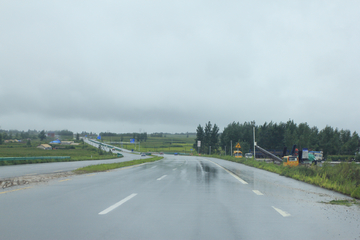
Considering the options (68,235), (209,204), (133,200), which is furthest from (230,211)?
(68,235)

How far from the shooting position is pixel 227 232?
5352 mm

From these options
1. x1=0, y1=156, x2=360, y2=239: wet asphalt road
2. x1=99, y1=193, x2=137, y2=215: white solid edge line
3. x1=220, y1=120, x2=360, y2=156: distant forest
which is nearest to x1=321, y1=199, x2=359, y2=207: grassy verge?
x1=0, y1=156, x2=360, y2=239: wet asphalt road

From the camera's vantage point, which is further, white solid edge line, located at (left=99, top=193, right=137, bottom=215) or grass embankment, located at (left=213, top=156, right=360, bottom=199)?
grass embankment, located at (left=213, top=156, right=360, bottom=199)

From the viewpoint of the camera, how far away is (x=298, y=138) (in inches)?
4906

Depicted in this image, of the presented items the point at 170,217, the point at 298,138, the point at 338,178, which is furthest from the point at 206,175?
the point at 298,138

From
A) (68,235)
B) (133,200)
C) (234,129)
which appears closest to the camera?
(68,235)

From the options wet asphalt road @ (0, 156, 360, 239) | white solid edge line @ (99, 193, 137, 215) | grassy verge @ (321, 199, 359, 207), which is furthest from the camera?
grassy verge @ (321, 199, 359, 207)

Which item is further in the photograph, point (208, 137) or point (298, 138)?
point (208, 137)

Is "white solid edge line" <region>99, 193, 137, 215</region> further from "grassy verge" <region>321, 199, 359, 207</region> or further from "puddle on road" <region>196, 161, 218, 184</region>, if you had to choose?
"grassy verge" <region>321, 199, 359, 207</region>

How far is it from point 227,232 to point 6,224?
4579 mm

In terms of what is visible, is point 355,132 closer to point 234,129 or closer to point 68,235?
point 234,129

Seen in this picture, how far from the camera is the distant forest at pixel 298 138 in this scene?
114m

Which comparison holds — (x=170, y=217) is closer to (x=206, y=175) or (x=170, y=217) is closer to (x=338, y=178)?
(x=338, y=178)

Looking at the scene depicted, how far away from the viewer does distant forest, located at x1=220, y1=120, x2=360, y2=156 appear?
114 meters
